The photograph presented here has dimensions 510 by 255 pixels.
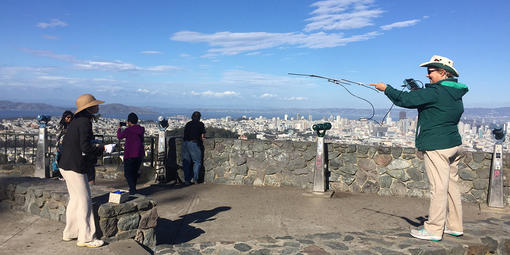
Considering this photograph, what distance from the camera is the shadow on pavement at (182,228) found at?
5.43 metres

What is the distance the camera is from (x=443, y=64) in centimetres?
413

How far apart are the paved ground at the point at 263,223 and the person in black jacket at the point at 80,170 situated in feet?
0.68

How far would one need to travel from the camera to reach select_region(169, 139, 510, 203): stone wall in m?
8.02

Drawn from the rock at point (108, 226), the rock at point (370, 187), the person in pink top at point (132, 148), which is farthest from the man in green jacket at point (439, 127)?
the person in pink top at point (132, 148)

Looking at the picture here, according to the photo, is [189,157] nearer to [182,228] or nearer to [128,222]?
[182,228]

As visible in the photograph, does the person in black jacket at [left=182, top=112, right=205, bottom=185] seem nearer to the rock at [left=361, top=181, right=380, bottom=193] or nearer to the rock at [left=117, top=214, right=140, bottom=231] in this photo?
the rock at [left=361, top=181, right=380, bottom=193]

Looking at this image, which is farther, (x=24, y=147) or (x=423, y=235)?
(x=24, y=147)

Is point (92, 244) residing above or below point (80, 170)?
below

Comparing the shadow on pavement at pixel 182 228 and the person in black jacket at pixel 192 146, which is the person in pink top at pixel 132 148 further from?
the person in black jacket at pixel 192 146

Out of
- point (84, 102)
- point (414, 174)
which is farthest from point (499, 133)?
point (84, 102)

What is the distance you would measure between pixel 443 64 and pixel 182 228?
4.25 meters

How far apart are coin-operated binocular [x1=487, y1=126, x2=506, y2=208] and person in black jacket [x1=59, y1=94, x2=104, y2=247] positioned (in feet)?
23.9

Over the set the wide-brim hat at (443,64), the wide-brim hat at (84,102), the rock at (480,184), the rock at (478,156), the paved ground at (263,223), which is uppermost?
the wide-brim hat at (443,64)

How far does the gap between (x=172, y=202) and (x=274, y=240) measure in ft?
12.3
